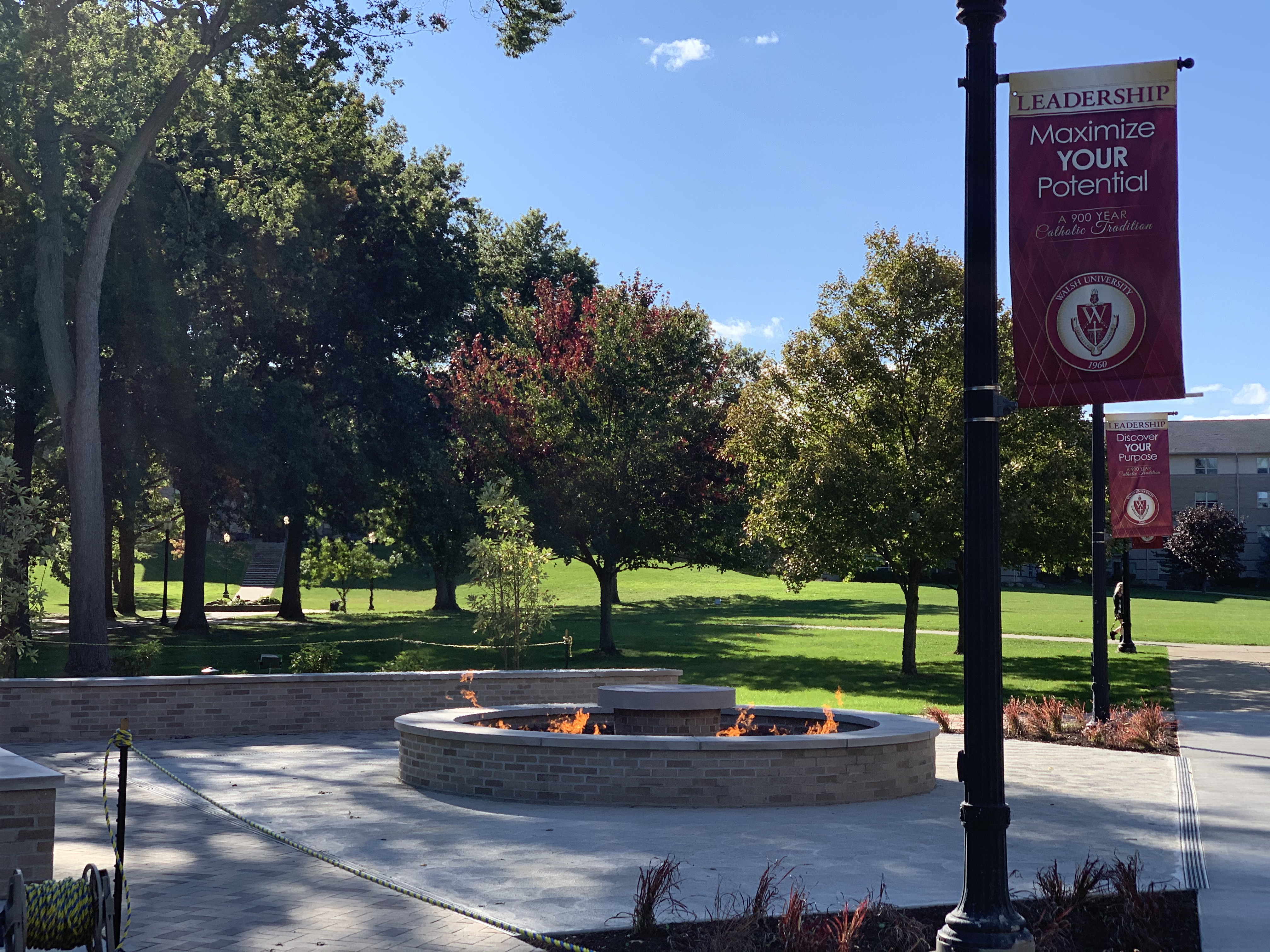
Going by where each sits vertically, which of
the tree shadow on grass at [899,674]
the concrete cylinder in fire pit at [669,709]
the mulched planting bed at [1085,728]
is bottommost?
the tree shadow on grass at [899,674]

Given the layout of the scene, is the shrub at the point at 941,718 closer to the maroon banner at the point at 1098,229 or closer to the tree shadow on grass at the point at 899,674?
the tree shadow on grass at the point at 899,674

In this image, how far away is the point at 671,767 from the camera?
1062 cm

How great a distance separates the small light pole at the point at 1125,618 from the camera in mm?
31734

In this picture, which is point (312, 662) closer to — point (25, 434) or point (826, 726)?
point (826, 726)

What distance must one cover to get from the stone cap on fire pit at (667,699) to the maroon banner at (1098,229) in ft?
21.9

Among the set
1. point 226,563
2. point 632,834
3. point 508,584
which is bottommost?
point 632,834

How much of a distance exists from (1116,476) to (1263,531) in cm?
6685

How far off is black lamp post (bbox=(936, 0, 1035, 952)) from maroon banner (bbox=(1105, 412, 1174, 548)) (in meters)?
14.4

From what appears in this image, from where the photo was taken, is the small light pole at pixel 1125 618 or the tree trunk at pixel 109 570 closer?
the small light pole at pixel 1125 618

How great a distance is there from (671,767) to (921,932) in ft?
15.0

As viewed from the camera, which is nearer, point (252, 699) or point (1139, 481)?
point (252, 699)

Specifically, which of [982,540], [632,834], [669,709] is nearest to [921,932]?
[982,540]

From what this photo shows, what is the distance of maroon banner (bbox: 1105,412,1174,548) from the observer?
19.1 metres

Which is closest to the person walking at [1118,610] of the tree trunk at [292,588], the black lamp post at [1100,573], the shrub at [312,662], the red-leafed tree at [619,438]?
the red-leafed tree at [619,438]
